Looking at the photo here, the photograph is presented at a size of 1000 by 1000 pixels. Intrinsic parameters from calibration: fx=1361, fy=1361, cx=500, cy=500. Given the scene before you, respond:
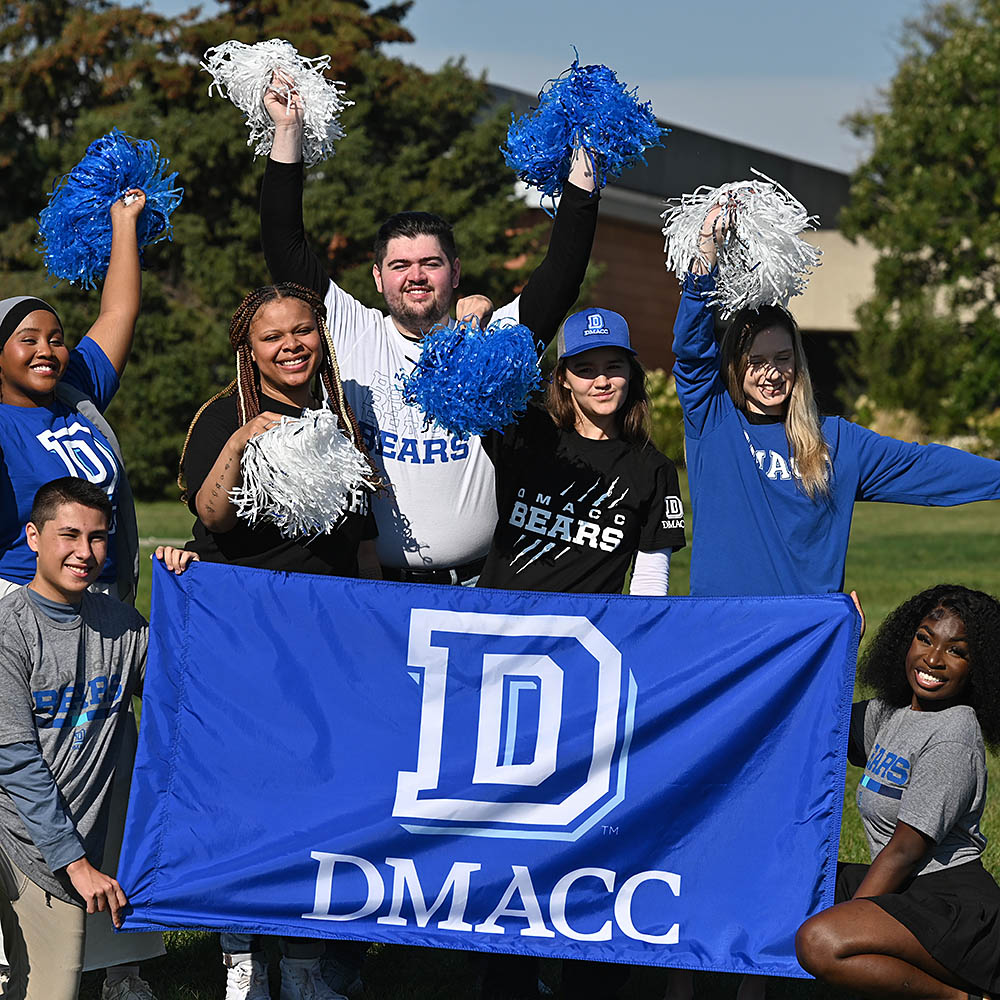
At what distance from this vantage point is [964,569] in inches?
587

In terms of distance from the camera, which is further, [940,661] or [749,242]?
[749,242]

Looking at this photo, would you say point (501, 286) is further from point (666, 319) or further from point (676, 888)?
point (676, 888)

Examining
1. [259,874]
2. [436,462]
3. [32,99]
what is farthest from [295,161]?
[32,99]

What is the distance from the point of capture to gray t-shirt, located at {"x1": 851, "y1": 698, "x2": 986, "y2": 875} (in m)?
3.55

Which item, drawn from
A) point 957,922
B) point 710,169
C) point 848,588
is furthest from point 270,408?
point 710,169

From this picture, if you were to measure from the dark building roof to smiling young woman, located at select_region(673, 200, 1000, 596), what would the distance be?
944 inches

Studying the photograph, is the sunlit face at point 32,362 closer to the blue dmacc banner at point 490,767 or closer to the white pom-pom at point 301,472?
the blue dmacc banner at point 490,767

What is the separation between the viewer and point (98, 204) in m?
4.61

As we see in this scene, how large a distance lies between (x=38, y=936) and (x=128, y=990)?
0.49 meters

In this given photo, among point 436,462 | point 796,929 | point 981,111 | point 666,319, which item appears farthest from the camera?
point 666,319

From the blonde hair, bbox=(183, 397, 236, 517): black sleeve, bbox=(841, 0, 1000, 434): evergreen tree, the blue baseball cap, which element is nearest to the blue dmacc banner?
bbox=(183, 397, 236, 517): black sleeve

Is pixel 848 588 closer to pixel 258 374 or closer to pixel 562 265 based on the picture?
pixel 562 265

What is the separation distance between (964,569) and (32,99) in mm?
19511

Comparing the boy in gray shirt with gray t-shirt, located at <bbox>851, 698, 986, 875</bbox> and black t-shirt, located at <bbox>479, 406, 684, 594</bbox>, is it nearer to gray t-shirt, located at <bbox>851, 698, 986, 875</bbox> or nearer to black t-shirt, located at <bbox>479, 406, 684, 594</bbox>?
black t-shirt, located at <bbox>479, 406, 684, 594</bbox>
